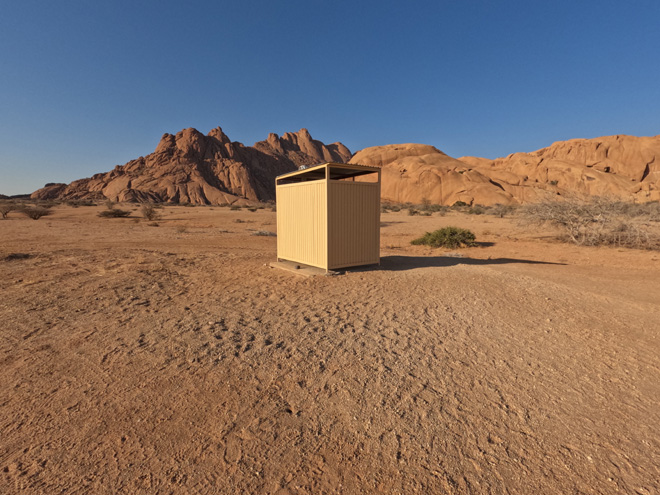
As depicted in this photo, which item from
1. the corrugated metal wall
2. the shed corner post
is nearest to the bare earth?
the shed corner post

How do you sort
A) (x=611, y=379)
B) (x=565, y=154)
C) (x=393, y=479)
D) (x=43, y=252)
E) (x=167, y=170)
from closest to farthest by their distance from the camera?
(x=393, y=479) < (x=611, y=379) < (x=43, y=252) < (x=565, y=154) < (x=167, y=170)

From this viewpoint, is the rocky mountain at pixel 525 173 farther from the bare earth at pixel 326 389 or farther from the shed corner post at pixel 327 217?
the bare earth at pixel 326 389

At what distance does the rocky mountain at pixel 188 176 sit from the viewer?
72.1m

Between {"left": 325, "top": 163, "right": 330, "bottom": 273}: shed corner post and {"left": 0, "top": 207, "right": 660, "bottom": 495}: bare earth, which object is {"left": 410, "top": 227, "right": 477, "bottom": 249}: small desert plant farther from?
{"left": 325, "top": 163, "right": 330, "bottom": 273}: shed corner post

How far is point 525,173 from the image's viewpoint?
5941cm

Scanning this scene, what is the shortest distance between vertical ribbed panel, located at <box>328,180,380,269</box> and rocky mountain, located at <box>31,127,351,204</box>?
69868 millimetres

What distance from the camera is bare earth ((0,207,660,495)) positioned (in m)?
2.16

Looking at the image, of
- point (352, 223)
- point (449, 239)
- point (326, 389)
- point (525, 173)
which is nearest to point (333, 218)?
point (352, 223)

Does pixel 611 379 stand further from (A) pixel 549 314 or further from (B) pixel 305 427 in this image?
(B) pixel 305 427

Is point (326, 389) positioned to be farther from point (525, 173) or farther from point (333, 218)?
point (525, 173)

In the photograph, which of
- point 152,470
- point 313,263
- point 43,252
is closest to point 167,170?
point 43,252

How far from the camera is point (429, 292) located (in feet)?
20.6

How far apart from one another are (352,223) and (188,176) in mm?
78622

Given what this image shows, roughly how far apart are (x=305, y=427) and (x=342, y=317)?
2.43 metres
